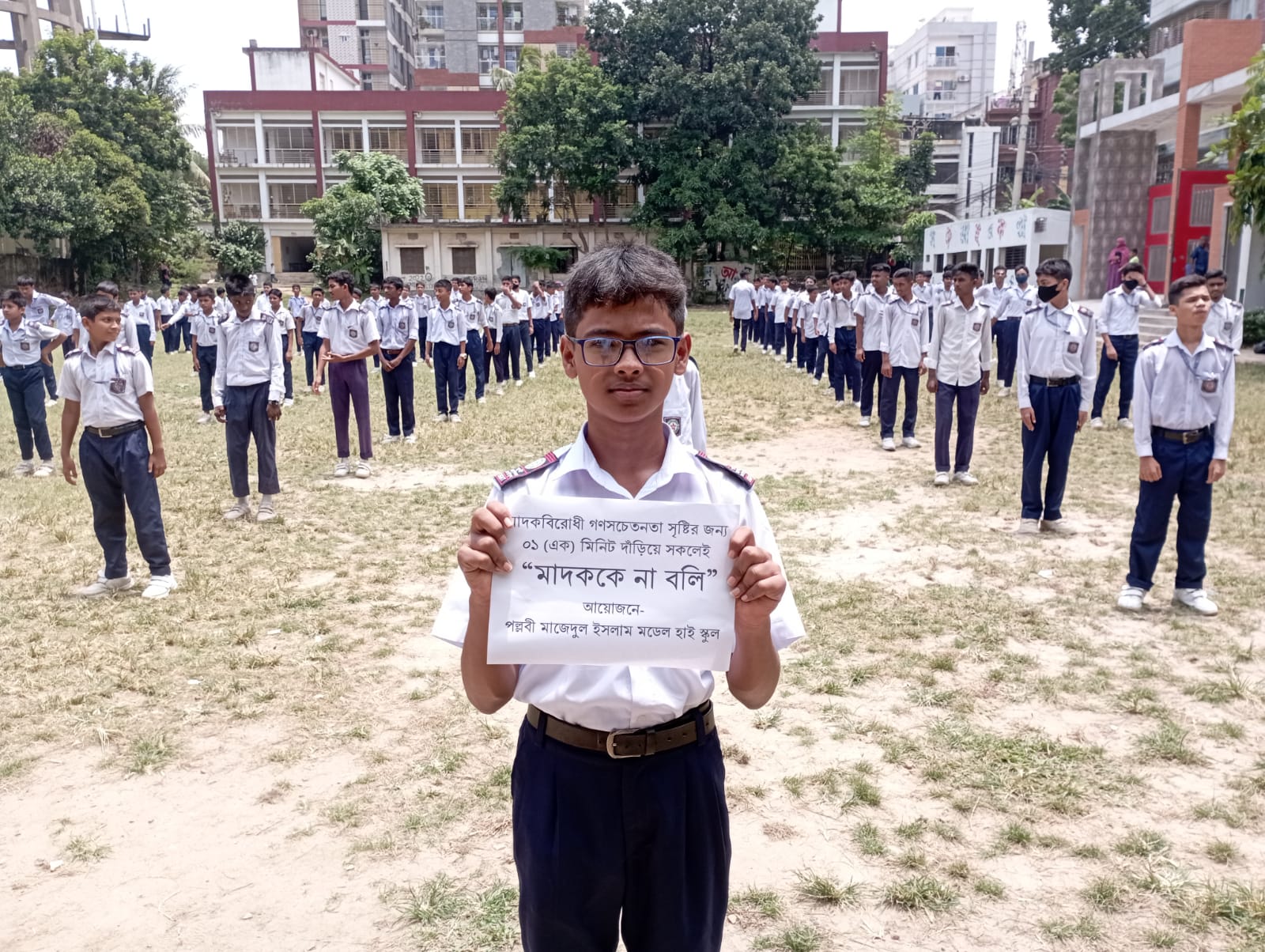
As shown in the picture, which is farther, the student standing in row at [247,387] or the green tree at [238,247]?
the green tree at [238,247]

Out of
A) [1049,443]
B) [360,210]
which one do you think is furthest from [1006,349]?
[360,210]

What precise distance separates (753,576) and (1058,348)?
19.7ft

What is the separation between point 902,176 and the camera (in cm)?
4212

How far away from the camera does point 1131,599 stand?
5.63 meters

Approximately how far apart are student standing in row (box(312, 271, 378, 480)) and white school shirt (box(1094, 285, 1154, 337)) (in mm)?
7771

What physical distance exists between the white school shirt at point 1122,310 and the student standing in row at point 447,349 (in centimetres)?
755

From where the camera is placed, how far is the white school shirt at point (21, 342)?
9664mm

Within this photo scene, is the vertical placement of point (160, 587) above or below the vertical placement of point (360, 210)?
below

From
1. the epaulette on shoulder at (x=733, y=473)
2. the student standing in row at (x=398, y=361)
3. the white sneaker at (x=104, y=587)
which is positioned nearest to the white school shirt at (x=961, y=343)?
the student standing in row at (x=398, y=361)

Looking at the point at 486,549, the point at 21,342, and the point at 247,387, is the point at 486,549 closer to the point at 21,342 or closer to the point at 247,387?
the point at 247,387

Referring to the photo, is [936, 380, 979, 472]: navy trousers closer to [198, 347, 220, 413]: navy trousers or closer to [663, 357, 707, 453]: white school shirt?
Result: [663, 357, 707, 453]: white school shirt

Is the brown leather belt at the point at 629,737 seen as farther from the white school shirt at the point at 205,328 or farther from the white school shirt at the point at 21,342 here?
the white school shirt at the point at 205,328

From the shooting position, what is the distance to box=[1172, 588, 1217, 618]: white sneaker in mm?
5516

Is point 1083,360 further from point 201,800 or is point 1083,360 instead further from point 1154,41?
point 1154,41
